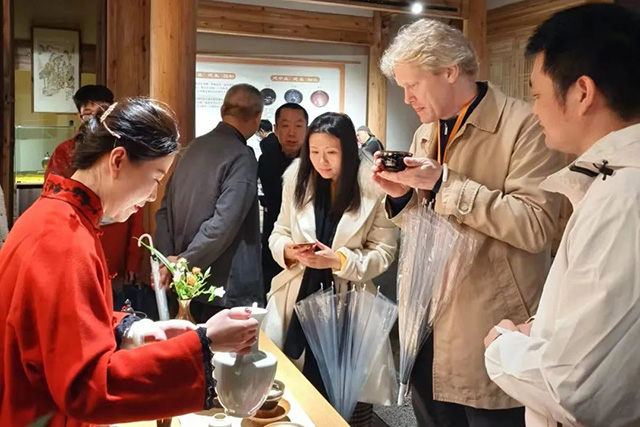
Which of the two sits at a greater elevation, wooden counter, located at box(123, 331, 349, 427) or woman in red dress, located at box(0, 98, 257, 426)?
woman in red dress, located at box(0, 98, 257, 426)

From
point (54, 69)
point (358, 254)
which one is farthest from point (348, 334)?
point (54, 69)

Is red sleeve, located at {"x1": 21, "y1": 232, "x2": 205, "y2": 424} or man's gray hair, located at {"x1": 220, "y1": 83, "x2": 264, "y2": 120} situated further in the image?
man's gray hair, located at {"x1": 220, "y1": 83, "x2": 264, "y2": 120}

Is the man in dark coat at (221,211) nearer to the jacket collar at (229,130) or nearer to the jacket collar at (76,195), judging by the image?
the jacket collar at (229,130)

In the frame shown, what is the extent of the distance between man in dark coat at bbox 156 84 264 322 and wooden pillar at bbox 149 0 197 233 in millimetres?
354

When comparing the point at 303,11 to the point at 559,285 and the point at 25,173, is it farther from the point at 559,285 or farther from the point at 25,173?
the point at 559,285

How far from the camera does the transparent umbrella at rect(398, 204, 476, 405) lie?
1746mm

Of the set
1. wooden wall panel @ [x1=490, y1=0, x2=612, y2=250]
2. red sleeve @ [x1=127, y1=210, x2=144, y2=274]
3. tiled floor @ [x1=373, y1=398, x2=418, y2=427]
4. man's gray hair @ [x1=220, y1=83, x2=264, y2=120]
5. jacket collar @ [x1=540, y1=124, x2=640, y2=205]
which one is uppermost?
wooden wall panel @ [x1=490, y1=0, x2=612, y2=250]

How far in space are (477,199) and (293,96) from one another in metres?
4.67

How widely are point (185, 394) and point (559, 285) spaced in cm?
67

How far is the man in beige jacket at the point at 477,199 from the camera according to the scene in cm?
167

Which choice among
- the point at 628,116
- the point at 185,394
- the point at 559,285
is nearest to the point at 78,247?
the point at 185,394

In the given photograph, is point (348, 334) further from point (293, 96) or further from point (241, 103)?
point (293, 96)

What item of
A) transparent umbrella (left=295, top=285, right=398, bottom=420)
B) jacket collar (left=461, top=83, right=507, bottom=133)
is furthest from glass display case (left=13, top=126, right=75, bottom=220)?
jacket collar (left=461, top=83, right=507, bottom=133)

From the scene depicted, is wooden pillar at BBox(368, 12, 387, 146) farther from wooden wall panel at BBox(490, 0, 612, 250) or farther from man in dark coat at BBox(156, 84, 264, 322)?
man in dark coat at BBox(156, 84, 264, 322)
